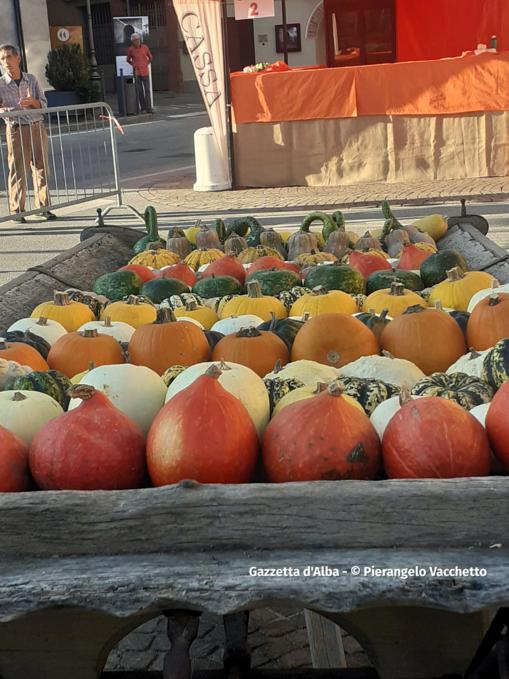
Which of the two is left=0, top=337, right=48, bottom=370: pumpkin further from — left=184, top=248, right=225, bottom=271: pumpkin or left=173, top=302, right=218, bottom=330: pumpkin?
left=184, top=248, right=225, bottom=271: pumpkin

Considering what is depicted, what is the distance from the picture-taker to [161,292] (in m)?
3.87

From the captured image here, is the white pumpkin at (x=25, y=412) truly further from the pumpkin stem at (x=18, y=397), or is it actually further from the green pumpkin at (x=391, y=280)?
the green pumpkin at (x=391, y=280)

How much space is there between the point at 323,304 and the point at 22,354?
1.16m

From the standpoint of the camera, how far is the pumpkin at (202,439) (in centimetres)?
204

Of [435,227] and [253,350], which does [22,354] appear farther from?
[435,227]

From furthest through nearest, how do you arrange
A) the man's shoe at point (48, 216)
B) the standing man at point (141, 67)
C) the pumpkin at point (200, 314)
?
the standing man at point (141, 67) → the man's shoe at point (48, 216) → the pumpkin at point (200, 314)

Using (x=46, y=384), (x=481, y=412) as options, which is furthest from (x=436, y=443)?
(x=46, y=384)

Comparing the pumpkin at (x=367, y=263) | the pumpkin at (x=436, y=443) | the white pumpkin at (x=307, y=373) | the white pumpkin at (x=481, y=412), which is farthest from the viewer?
the pumpkin at (x=367, y=263)

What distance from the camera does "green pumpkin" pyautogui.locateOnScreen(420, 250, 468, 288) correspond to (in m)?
4.00

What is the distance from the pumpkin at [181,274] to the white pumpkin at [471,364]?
1798mm

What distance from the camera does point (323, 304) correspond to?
11.2ft

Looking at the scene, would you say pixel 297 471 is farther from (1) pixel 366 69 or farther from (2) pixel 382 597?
(1) pixel 366 69

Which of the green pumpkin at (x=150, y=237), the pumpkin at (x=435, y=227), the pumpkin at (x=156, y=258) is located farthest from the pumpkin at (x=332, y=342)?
the pumpkin at (x=435, y=227)

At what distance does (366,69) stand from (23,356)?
9.92m
